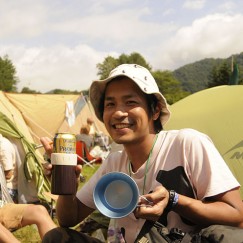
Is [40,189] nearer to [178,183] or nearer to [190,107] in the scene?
[190,107]

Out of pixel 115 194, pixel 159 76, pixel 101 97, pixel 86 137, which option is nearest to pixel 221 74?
pixel 159 76

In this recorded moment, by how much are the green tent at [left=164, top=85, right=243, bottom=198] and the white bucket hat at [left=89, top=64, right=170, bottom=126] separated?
165cm

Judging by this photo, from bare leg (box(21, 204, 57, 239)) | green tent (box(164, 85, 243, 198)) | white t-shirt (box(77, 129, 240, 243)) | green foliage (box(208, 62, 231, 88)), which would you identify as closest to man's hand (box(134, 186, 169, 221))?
white t-shirt (box(77, 129, 240, 243))

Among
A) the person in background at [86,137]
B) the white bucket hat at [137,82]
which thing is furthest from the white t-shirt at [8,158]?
the person in background at [86,137]

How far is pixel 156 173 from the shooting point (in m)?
1.83

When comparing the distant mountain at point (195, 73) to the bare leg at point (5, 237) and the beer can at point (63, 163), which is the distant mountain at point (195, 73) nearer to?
the bare leg at point (5, 237)

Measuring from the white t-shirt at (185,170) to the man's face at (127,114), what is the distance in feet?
0.43

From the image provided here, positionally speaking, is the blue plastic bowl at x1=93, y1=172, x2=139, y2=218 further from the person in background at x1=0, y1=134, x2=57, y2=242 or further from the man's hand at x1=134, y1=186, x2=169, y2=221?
the person in background at x1=0, y1=134, x2=57, y2=242

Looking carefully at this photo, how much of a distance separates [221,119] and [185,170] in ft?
6.72

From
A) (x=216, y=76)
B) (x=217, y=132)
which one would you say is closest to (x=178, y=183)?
(x=217, y=132)

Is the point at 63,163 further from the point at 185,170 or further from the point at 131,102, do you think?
the point at 185,170

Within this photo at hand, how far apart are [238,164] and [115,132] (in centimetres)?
186

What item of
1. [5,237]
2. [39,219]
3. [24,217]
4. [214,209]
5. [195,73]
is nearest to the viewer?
[214,209]

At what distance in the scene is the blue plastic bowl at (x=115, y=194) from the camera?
5.10ft
